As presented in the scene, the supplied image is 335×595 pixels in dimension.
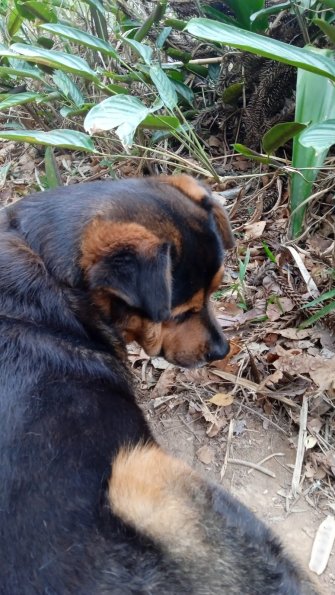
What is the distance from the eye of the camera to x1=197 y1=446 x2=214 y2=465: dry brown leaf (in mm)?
3330

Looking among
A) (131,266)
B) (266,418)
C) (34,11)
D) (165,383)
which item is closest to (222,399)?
(266,418)

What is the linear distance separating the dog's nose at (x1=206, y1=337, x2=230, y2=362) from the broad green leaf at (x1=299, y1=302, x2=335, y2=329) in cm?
68

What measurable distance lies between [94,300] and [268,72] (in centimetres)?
273

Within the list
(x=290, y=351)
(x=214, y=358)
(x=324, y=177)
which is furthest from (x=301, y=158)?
(x=214, y=358)

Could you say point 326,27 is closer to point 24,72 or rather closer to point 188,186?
point 188,186

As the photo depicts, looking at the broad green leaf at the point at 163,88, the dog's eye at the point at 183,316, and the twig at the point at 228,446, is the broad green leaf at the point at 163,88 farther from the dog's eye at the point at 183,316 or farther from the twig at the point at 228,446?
the twig at the point at 228,446

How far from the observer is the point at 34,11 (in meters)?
4.61

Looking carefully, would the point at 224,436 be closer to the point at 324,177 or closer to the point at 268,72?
the point at 324,177

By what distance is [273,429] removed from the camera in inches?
134

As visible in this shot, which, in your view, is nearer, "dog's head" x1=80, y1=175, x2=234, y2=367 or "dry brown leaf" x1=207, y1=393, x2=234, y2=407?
"dog's head" x1=80, y1=175, x2=234, y2=367

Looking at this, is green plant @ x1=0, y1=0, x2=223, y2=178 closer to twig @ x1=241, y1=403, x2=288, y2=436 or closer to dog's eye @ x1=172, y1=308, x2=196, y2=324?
dog's eye @ x1=172, y1=308, x2=196, y2=324

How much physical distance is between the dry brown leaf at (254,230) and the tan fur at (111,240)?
79.8 inches

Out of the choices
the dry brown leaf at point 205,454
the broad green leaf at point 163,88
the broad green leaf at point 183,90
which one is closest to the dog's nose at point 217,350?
the dry brown leaf at point 205,454

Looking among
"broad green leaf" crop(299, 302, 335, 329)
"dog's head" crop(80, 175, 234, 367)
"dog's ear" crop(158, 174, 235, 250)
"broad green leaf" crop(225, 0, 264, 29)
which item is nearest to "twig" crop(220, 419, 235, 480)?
"dog's head" crop(80, 175, 234, 367)
